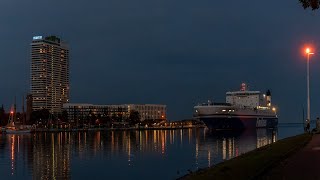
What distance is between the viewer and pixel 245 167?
25.3 metres

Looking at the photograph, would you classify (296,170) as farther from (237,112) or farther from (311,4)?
(237,112)

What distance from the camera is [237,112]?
537ft

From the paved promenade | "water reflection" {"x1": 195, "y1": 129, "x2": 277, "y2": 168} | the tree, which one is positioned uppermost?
the tree

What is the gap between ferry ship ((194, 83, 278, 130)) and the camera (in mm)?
159250

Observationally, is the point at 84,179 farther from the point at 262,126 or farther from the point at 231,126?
the point at 262,126

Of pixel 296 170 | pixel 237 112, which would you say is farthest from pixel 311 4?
pixel 237 112

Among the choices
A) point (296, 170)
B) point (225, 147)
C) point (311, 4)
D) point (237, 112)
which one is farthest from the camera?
point (237, 112)

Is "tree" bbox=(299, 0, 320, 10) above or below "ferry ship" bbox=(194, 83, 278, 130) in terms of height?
above

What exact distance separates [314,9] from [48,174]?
104 ft

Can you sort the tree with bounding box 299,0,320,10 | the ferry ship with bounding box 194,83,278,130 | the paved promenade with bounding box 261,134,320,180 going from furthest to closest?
the ferry ship with bounding box 194,83,278,130, the paved promenade with bounding box 261,134,320,180, the tree with bounding box 299,0,320,10

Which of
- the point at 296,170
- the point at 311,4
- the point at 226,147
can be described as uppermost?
the point at 311,4

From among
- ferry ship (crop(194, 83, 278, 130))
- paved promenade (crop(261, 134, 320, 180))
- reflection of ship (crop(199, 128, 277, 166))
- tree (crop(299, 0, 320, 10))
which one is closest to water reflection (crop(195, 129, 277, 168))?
reflection of ship (crop(199, 128, 277, 166))

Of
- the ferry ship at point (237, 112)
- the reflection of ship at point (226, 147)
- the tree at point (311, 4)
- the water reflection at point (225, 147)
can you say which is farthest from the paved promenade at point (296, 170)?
the ferry ship at point (237, 112)

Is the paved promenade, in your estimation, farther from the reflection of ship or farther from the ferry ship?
the ferry ship
